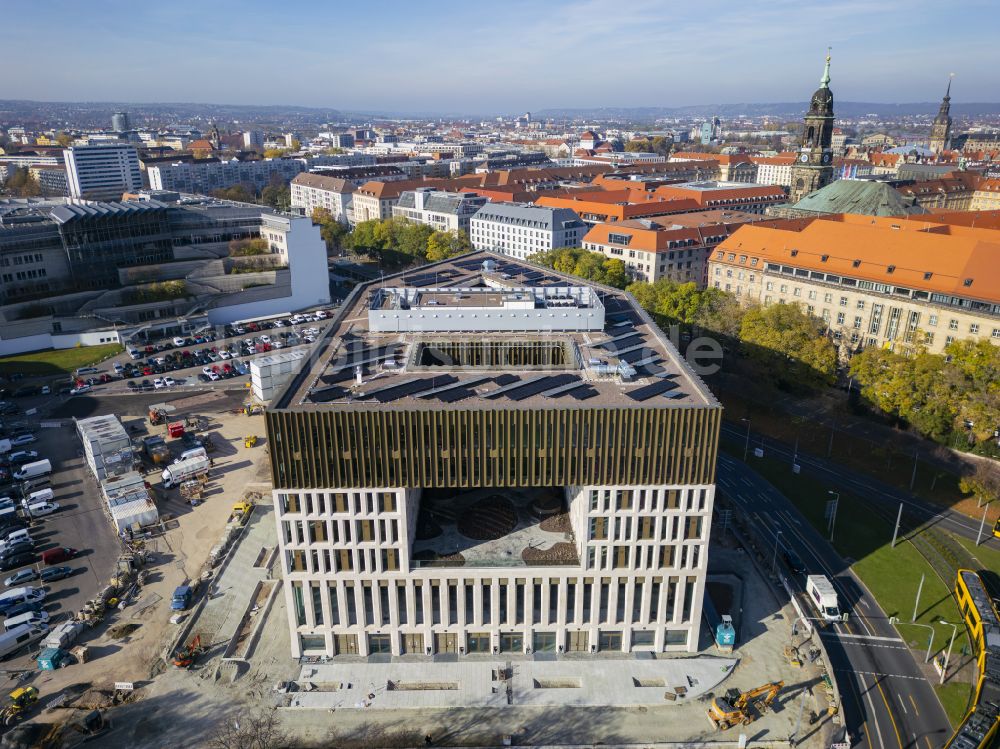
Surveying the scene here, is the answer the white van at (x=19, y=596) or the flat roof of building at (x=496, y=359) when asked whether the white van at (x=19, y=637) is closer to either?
the white van at (x=19, y=596)

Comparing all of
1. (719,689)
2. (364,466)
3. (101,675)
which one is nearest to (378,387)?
(364,466)

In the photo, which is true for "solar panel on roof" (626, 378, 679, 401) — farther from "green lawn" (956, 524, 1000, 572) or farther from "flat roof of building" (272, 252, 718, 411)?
A: "green lawn" (956, 524, 1000, 572)

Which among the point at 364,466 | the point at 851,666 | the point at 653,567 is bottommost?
the point at 851,666

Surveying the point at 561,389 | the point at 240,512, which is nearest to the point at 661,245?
the point at 561,389

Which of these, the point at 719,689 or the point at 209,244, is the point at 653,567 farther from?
the point at 209,244

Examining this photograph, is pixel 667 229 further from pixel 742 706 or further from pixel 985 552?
pixel 742 706

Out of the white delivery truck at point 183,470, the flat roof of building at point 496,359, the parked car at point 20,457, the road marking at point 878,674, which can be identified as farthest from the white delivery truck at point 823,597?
the parked car at point 20,457
